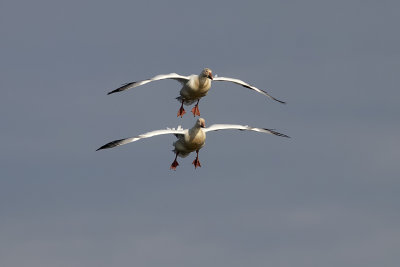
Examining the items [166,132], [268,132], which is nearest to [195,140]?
[166,132]

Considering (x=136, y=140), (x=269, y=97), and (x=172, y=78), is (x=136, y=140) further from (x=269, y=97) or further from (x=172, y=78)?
(x=269, y=97)

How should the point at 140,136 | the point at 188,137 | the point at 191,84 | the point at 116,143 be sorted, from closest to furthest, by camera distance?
the point at 116,143 < the point at 140,136 < the point at 188,137 < the point at 191,84

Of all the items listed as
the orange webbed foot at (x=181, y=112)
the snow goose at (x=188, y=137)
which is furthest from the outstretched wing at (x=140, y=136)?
the orange webbed foot at (x=181, y=112)

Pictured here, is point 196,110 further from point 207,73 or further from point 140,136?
point 140,136

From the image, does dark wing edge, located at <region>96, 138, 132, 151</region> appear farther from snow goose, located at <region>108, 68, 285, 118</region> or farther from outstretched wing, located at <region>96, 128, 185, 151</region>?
snow goose, located at <region>108, 68, 285, 118</region>

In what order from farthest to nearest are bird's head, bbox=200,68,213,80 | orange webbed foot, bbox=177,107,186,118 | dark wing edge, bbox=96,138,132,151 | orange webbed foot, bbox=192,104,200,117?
orange webbed foot, bbox=192,104,200,117 → orange webbed foot, bbox=177,107,186,118 → bird's head, bbox=200,68,213,80 → dark wing edge, bbox=96,138,132,151

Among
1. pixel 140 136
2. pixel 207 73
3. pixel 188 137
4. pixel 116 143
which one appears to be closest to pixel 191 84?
pixel 207 73

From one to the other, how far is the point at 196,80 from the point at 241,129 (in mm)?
7255

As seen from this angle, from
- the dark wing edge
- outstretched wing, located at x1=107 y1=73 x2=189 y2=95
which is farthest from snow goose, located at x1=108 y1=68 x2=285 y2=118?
the dark wing edge

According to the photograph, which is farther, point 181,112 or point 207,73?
point 181,112

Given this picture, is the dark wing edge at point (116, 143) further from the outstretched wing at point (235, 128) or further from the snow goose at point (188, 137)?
the outstretched wing at point (235, 128)

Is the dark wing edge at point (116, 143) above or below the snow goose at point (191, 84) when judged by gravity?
below

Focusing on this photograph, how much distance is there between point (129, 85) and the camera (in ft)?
471

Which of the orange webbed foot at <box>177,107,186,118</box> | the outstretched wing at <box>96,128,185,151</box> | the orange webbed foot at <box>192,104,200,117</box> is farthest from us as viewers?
the orange webbed foot at <box>192,104,200,117</box>
